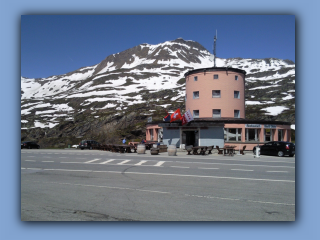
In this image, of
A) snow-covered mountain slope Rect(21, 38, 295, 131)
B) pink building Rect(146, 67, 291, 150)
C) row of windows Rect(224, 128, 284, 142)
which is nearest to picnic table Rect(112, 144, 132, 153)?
pink building Rect(146, 67, 291, 150)

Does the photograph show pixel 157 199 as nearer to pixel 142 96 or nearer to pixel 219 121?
pixel 219 121

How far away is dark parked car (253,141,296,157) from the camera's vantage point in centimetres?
2456

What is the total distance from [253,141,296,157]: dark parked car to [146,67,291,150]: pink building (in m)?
6.84

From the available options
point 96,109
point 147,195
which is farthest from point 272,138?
point 96,109

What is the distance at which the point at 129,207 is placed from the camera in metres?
7.23

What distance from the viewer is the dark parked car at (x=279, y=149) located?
2456cm

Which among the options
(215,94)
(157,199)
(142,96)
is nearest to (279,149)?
(215,94)

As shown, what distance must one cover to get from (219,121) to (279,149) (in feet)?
30.8

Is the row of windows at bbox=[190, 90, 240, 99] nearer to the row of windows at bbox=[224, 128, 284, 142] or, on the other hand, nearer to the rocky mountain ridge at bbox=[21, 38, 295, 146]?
the rocky mountain ridge at bbox=[21, 38, 295, 146]

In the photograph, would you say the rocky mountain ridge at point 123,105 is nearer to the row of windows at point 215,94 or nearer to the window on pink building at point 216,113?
the row of windows at point 215,94

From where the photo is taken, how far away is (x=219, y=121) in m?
33.7

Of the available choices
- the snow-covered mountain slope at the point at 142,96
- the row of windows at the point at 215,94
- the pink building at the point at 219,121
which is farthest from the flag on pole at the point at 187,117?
the snow-covered mountain slope at the point at 142,96

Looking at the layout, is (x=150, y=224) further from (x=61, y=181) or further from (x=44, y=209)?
(x=61, y=181)

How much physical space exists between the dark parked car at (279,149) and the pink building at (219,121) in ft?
22.5
